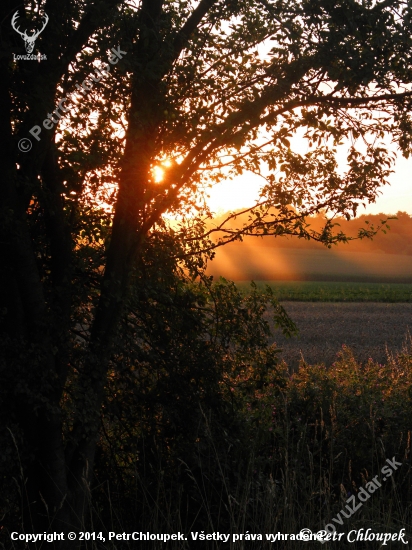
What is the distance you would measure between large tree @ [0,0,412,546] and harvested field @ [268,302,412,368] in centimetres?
664

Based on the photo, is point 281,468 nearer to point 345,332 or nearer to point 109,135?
point 109,135

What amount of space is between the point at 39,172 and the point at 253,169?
2218 mm

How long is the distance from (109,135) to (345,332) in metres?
16.8

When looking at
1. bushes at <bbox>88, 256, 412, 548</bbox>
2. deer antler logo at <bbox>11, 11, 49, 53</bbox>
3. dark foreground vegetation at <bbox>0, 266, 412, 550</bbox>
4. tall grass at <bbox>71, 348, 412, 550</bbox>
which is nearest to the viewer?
tall grass at <bbox>71, 348, 412, 550</bbox>

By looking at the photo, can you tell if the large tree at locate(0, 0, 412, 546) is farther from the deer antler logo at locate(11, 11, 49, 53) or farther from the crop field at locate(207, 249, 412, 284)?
the crop field at locate(207, 249, 412, 284)

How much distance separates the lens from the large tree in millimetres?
4543

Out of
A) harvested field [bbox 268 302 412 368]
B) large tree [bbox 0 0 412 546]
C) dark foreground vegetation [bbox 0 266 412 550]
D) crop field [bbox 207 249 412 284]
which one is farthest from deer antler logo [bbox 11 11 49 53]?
crop field [bbox 207 249 412 284]

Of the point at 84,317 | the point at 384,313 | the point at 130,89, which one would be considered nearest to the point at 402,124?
the point at 130,89

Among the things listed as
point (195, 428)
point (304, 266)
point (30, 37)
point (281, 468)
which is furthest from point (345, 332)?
point (304, 266)

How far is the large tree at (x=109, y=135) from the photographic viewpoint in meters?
4.54

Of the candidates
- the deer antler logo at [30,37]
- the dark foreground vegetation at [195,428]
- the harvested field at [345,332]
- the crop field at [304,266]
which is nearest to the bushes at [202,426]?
the dark foreground vegetation at [195,428]

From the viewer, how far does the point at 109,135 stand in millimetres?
5137

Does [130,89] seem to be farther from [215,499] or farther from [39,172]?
[215,499]

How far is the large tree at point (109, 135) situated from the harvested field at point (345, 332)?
6.64m
